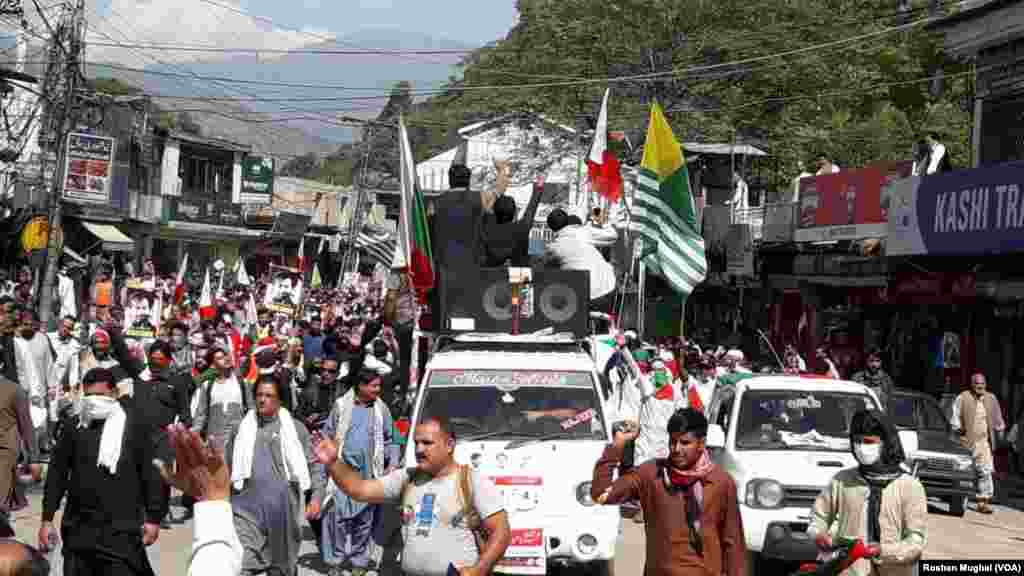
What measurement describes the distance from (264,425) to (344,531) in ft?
9.19

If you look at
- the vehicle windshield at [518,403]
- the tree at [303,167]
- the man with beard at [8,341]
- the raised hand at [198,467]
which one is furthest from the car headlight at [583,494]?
the tree at [303,167]

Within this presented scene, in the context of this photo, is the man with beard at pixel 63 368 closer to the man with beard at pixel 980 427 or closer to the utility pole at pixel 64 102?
the utility pole at pixel 64 102

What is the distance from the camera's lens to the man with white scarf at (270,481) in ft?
29.4

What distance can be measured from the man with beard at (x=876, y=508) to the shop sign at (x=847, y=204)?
740 inches

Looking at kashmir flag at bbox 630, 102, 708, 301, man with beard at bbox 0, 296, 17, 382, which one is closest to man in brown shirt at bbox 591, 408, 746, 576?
man with beard at bbox 0, 296, 17, 382

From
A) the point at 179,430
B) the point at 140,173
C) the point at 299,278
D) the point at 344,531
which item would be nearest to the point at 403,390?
the point at 344,531

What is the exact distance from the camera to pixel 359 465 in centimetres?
1215

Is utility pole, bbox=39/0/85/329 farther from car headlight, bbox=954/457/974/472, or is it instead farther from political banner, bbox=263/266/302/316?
car headlight, bbox=954/457/974/472

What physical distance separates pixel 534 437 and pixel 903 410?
9348 mm

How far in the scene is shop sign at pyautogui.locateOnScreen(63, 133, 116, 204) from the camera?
3766cm

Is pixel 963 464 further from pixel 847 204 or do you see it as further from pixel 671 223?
pixel 847 204

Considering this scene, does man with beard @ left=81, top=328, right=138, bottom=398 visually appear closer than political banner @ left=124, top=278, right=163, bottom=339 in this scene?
Yes

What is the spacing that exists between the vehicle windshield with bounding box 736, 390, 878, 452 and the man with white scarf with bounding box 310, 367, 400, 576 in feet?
10.3

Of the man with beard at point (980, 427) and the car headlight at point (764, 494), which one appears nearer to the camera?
the car headlight at point (764, 494)
